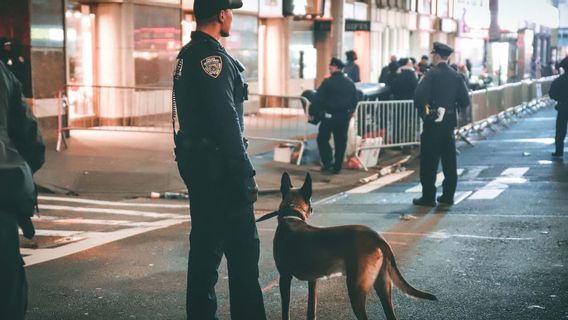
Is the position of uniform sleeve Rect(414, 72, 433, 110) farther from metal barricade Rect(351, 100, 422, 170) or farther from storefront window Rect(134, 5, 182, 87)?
storefront window Rect(134, 5, 182, 87)

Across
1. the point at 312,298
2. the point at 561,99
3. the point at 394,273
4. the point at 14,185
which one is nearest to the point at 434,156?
the point at 312,298

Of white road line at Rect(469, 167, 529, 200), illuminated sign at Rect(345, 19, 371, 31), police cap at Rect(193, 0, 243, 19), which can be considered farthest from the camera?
illuminated sign at Rect(345, 19, 371, 31)

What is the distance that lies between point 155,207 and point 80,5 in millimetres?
9837

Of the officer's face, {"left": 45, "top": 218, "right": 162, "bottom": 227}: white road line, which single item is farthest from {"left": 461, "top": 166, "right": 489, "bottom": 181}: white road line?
the officer's face

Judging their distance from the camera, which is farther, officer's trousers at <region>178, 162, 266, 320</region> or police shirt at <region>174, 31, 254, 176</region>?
officer's trousers at <region>178, 162, 266, 320</region>

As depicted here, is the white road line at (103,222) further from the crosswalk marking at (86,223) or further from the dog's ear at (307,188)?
the dog's ear at (307,188)

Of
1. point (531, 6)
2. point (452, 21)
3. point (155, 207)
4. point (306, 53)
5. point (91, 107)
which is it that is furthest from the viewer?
point (452, 21)

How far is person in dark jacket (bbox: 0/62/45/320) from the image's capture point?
3877mm

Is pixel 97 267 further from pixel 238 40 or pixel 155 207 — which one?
pixel 238 40

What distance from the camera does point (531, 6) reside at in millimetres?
50531

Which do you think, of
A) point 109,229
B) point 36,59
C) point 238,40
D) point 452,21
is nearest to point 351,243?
point 109,229

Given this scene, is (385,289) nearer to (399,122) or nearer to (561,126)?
(561,126)

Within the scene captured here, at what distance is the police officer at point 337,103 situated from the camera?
50.6 ft

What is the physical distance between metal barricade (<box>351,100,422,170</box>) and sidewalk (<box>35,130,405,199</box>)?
42 cm
